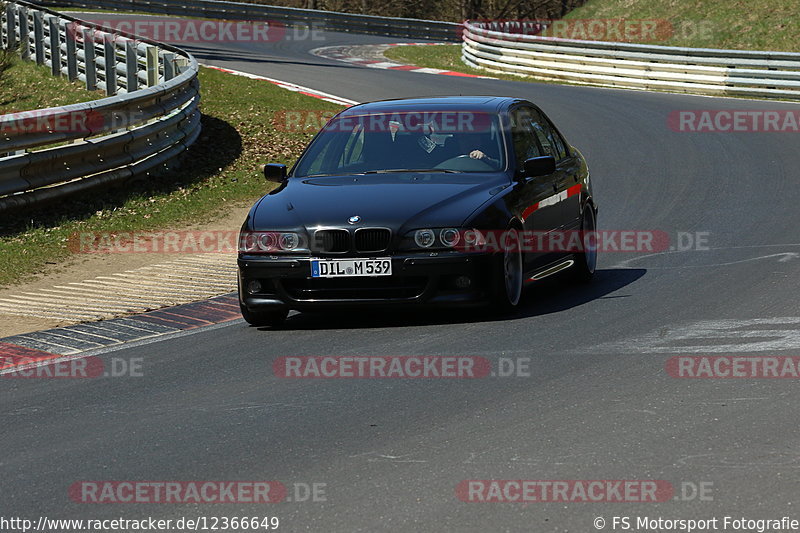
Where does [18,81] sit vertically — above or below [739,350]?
below

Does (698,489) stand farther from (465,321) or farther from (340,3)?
(340,3)

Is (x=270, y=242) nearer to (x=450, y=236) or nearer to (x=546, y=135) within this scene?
(x=450, y=236)

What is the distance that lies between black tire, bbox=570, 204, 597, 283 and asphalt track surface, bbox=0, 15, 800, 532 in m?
0.14

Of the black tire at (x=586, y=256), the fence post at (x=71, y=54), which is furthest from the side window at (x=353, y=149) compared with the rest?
the fence post at (x=71, y=54)

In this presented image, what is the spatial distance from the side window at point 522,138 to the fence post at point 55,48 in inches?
657

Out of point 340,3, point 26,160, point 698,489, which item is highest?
point 698,489

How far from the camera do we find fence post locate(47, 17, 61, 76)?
83.9 feet

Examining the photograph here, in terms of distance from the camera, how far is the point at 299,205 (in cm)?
938

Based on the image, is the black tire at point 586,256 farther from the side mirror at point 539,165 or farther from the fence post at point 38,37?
the fence post at point 38,37

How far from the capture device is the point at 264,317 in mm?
9531

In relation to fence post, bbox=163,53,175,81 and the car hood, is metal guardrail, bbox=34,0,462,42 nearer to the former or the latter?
fence post, bbox=163,53,175,81

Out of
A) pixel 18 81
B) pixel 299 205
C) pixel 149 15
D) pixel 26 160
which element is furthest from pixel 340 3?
pixel 299 205

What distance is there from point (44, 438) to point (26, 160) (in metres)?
7.32

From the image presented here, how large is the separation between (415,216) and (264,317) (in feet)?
4.52
